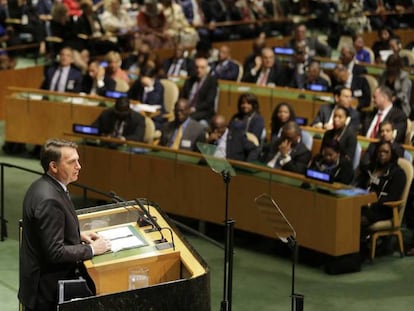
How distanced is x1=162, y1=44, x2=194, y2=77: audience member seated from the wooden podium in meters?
8.37

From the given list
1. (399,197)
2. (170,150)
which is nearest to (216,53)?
(170,150)

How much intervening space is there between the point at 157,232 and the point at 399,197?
3591 mm

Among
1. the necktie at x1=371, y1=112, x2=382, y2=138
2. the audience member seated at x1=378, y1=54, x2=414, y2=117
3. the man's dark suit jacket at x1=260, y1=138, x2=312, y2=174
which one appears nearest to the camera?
the man's dark suit jacket at x1=260, y1=138, x2=312, y2=174

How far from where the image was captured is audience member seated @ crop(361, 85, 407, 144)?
9.88 metres

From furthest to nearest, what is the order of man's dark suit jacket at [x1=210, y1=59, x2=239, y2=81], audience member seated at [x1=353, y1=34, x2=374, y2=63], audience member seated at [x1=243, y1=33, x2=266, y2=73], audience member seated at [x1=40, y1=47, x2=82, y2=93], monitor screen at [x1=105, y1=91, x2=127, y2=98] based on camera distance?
1. audience member seated at [x1=353, y1=34, x2=374, y2=63]
2. audience member seated at [x1=243, y1=33, x2=266, y2=73]
3. man's dark suit jacket at [x1=210, y1=59, x2=239, y2=81]
4. audience member seated at [x1=40, y1=47, x2=82, y2=93]
5. monitor screen at [x1=105, y1=91, x2=127, y2=98]

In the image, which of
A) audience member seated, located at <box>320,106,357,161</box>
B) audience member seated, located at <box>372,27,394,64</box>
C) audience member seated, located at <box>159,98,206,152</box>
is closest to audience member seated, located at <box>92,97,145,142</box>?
audience member seated, located at <box>159,98,206,152</box>

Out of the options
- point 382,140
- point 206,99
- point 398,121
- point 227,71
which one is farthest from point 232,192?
→ point 227,71

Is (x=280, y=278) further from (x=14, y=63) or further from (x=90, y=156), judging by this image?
(x=14, y=63)

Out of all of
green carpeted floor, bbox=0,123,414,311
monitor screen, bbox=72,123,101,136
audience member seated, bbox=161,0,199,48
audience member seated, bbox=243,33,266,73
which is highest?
audience member seated, bbox=161,0,199,48

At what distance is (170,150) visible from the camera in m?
9.34

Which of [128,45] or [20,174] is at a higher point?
[128,45]

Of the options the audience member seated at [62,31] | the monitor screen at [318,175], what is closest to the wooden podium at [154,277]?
the monitor screen at [318,175]

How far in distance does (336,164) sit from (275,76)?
14.2 feet

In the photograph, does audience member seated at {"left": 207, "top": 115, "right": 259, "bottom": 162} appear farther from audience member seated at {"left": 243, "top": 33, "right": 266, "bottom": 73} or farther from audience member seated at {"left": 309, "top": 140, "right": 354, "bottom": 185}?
audience member seated at {"left": 243, "top": 33, "right": 266, "bottom": 73}
